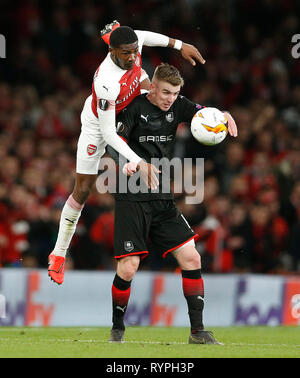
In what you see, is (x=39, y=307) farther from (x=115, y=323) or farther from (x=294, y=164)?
(x=294, y=164)

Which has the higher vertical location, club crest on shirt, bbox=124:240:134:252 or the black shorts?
the black shorts

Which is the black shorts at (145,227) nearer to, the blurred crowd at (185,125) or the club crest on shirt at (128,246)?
the club crest on shirt at (128,246)

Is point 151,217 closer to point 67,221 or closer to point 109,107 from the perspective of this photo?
point 109,107

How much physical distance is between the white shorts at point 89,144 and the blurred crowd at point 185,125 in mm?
4128

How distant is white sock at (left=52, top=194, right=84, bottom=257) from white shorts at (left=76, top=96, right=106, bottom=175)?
50 centimetres

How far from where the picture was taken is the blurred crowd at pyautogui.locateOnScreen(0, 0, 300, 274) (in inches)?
530

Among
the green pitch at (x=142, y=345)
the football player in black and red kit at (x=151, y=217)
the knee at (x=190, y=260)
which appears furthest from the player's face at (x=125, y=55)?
the green pitch at (x=142, y=345)

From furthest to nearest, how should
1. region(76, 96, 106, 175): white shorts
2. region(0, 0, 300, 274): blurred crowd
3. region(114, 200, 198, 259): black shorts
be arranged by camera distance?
region(0, 0, 300, 274): blurred crowd
region(76, 96, 106, 175): white shorts
region(114, 200, 198, 259): black shorts

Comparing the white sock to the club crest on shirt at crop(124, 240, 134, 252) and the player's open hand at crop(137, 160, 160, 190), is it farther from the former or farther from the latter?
the player's open hand at crop(137, 160, 160, 190)

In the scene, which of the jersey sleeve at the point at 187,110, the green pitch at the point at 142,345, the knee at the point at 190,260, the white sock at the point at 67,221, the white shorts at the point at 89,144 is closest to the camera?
the green pitch at the point at 142,345

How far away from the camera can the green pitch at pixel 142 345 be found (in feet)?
23.6

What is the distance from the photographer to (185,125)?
51.6 feet

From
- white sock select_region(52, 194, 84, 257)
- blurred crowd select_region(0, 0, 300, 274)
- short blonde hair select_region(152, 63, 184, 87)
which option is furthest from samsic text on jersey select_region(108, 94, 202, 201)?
blurred crowd select_region(0, 0, 300, 274)

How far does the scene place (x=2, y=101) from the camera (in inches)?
664
